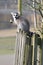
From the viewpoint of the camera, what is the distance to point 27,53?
330 centimetres

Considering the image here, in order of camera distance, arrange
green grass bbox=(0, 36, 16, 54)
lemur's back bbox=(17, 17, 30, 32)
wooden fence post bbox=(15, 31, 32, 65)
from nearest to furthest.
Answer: wooden fence post bbox=(15, 31, 32, 65), lemur's back bbox=(17, 17, 30, 32), green grass bbox=(0, 36, 16, 54)

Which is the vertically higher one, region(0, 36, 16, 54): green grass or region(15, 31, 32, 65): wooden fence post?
region(15, 31, 32, 65): wooden fence post

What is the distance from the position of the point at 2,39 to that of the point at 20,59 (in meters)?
7.70

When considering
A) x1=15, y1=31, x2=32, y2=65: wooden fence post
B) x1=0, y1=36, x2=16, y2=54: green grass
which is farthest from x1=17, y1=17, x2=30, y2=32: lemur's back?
x1=0, y1=36, x2=16, y2=54: green grass

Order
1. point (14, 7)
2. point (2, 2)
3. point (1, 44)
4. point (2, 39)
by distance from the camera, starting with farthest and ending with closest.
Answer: point (2, 2) → point (14, 7) → point (2, 39) → point (1, 44)

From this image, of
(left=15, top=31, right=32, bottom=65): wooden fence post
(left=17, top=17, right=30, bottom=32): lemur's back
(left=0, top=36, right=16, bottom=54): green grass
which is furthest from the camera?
(left=0, top=36, right=16, bottom=54): green grass

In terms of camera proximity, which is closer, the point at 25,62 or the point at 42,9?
the point at 25,62

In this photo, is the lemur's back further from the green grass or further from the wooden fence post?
the green grass

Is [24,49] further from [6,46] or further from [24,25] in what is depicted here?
[6,46]

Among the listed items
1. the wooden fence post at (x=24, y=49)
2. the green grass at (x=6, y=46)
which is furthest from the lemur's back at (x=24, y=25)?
the green grass at (x=6, y=46)

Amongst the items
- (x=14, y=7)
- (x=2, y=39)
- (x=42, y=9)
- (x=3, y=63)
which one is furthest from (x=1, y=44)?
(x=42, y=9)

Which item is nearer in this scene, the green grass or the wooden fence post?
the wooden fence post

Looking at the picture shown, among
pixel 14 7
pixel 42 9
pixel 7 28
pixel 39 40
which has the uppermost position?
pixel 42 9

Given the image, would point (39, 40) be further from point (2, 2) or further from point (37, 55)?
point (2, 2)
